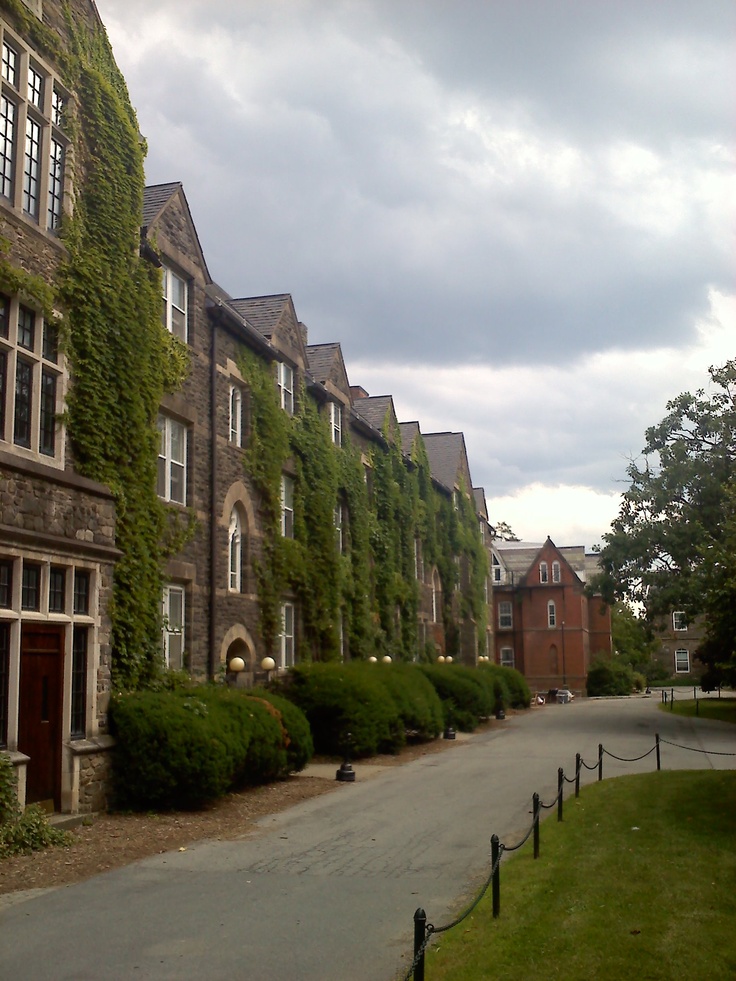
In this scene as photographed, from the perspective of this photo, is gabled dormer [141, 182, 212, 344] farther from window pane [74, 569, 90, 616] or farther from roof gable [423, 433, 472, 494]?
roof gable [423, 433, 472, 494]

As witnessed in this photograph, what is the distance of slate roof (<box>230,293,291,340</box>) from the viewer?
26.5m

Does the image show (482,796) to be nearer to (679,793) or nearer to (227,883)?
(679,793)

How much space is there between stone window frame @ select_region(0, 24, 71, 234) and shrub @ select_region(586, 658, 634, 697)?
64.6m

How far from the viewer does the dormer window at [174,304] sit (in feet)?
67.9

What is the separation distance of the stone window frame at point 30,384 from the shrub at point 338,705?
9852 mm

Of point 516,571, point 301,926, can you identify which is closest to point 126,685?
point 301,926

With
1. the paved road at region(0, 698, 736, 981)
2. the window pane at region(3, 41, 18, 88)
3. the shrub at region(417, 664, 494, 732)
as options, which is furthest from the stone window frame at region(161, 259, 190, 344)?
the shrub at region(417, 664, 494, 732)

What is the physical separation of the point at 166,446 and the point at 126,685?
562 cm

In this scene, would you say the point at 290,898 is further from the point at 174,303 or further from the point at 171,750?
the point at 174,303

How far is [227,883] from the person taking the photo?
10.6 m

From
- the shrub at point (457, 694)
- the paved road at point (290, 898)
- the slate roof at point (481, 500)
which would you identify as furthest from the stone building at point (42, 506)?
the slate roof at point (481, 500)

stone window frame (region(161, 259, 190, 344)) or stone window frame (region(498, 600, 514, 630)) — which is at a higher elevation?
stone window frame (region(161, 259, 190, 344))

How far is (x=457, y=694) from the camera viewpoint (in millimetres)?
33625

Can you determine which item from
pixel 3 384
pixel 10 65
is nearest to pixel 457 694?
pixel 3 384
